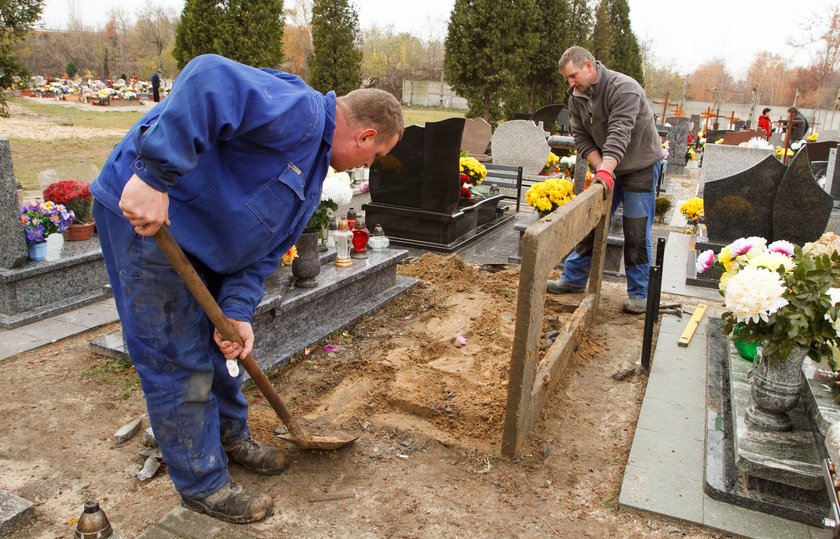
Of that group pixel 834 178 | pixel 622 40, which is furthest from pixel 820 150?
pixel 622 40

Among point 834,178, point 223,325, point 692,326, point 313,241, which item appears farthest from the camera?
point 834,178

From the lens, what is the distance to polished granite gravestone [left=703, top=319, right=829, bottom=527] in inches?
102

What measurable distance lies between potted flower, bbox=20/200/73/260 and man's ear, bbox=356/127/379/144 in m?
3.50

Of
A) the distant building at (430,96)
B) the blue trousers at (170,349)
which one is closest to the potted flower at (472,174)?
the blue trousers at (170,349)

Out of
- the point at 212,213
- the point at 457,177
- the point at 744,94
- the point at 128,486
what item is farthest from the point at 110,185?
the point at 744,94

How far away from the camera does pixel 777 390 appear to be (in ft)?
9.30

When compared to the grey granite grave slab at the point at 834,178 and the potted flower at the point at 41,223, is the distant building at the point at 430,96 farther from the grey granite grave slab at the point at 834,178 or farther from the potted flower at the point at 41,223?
the potted flower at the point at 41,223

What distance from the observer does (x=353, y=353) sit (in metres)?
4.38

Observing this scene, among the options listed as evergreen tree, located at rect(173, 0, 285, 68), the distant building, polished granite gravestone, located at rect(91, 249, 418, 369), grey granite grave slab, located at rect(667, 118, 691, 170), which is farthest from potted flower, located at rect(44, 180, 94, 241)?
the distant building

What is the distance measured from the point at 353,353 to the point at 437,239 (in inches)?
125

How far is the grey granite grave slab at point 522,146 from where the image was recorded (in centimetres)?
1189

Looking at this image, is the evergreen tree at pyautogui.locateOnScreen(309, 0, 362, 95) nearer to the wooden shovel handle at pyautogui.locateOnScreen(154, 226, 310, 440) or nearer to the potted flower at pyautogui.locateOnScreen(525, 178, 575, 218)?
the potted flower at pyautogui.locateOnScreen(525, 178, 575, 218)

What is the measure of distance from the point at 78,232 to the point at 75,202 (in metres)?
0.27

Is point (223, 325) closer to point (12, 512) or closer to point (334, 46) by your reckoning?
point (12, 512)
